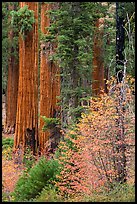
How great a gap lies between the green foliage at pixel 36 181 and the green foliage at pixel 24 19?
6.10 meters

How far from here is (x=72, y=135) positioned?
1020 centimetres

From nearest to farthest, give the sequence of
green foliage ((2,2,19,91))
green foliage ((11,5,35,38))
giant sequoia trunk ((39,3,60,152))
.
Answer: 1. green foliage ((11,5,35,38))
2. giant sequoia trunk ((39,3,60,152))
3. green foliage ((2,2,19,91))

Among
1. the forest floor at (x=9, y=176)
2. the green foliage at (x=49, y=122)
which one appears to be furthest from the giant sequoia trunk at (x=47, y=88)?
the forest floor at (x=9, y=176)

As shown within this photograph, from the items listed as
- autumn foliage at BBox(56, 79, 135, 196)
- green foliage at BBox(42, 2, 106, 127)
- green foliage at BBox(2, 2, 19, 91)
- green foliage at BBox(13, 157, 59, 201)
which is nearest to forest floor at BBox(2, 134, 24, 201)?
green foliage at BBox(13, 157, 59, 201)

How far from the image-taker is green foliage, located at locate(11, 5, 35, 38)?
13.7 meters

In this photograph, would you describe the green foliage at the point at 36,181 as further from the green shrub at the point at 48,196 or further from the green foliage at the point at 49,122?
the green foliage at the point at 49,122

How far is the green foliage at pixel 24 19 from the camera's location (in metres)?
13.7

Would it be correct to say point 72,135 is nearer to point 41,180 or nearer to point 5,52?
point 41,180

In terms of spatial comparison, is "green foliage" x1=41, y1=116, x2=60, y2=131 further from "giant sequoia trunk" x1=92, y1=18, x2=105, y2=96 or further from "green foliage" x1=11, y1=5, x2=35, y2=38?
"giant sequoia trunk" x1=92, y1=18, x2=105, y2=96

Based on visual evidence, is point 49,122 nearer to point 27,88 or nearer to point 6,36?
point 27,88

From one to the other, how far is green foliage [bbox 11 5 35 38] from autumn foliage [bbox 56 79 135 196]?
577 centimetres

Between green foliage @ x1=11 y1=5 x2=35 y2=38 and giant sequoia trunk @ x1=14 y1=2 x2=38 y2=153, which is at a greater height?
green foliage @ x1=11 y1=5 x2=35 y2=38

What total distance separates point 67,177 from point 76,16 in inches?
212

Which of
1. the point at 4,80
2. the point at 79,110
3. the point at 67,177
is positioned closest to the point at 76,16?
the point at 79,110
